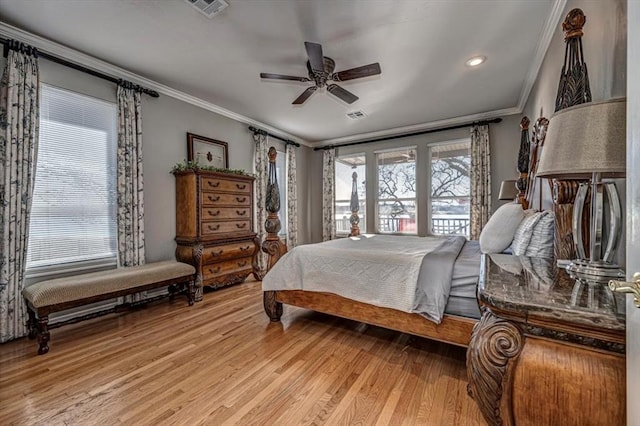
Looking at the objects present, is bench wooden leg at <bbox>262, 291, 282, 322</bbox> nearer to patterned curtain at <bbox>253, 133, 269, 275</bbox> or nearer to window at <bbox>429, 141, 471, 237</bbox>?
patterned curtain at <bbox>253, 133, 269, 275</bbox>

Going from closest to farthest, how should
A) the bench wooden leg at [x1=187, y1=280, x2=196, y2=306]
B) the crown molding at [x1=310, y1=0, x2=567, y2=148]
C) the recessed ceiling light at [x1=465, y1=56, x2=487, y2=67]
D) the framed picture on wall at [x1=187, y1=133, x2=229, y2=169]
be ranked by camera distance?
the crown molding at [x1=310, y1=0, x2=567, y2=148] → the recessed ceiling light at [x1=465, y1=56, x2=487, y2=67] → the bench wooden leg at [x1=187, y1=280, x2=196, y2=306] → the framed picture on wall at [x1=187, y1=133, x2=229, y2=169]

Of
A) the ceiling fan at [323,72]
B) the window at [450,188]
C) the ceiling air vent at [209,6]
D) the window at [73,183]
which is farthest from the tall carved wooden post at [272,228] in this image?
the window at [450,188]

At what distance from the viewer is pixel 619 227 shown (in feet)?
3.51

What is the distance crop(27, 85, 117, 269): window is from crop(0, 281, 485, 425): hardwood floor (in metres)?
0.80

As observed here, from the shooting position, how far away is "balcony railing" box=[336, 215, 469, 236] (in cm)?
477

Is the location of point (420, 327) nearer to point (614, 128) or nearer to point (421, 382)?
point (421, 382)

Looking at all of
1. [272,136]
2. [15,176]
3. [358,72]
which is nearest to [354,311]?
[358,72]

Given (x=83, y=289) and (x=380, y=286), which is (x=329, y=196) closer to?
(x=380, y=286)

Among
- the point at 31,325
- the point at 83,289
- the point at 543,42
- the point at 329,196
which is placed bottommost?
the point at 31,325

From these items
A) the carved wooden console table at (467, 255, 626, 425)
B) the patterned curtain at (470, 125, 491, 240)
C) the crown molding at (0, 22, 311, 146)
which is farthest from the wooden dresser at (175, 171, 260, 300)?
the patterned curtain at (470, 125, 491, 240)

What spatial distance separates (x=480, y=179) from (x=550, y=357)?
419 centimetres

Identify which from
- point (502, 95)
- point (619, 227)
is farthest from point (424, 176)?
point (619, 227)

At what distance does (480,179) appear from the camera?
14.3ft

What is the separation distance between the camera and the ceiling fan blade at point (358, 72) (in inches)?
94.5
